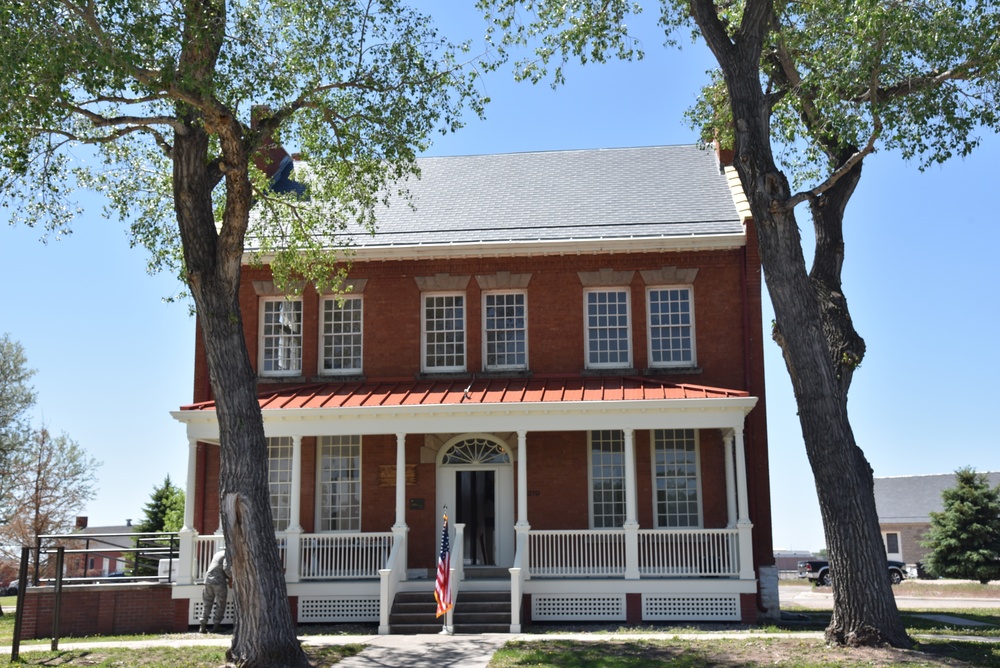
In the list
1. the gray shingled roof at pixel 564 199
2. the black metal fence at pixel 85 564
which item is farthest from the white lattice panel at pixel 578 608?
the gray shingled roof at pixel 564 199

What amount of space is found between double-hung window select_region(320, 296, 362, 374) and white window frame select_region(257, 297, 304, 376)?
1.68ft

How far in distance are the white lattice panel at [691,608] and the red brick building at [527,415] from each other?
0.04 m

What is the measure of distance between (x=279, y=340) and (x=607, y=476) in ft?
25.7

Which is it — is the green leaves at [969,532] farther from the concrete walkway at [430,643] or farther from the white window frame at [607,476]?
the concrete walkway at [430,643]

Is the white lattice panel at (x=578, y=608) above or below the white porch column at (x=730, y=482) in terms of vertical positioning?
below

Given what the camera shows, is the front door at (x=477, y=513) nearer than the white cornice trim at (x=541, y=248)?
No

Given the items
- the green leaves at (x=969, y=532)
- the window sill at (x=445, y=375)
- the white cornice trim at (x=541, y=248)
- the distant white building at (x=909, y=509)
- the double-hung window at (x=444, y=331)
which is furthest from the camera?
the distant white building at (x=909, y=509)

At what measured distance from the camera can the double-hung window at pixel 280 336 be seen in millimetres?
22327

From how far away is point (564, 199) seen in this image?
23.8m

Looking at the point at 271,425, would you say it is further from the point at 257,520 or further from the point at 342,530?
the point at 257,520

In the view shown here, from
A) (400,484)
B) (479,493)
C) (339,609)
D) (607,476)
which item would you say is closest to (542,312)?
(607,476)

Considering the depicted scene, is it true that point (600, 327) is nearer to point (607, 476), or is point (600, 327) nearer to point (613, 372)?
point (613, 372)

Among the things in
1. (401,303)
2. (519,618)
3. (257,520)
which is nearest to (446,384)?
(401,303)

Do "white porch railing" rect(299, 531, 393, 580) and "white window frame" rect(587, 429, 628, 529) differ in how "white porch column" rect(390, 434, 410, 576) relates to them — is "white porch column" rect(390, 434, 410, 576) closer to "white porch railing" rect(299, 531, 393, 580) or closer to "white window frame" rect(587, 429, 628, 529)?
"white porch railing" rect(299, 531, 393, 580)
